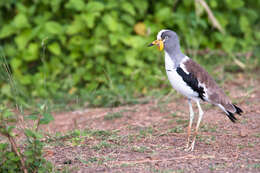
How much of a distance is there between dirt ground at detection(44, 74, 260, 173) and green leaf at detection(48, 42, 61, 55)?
1269 millimetres

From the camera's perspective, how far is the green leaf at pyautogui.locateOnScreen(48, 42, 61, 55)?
717 cm

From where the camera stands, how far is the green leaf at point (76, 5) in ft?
22.7

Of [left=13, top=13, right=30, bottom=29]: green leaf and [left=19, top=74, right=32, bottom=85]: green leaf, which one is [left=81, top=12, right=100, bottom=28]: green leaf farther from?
[left=19, top=74, right=32, bottom=85]: green leaf

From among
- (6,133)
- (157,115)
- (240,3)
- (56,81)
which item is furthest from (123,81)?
(6,133)

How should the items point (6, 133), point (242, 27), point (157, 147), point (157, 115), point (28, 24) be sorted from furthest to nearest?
point (242, 27), point (28, 24), point (157, 115), point (157, 147), point (6, 133)

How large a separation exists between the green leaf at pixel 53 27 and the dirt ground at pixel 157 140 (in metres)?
1.51

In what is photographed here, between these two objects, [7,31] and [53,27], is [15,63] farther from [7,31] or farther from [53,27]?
[53,27]

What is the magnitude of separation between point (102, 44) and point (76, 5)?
785mm

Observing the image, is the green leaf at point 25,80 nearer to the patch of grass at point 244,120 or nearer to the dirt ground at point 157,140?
the dirt ground at point 157,140

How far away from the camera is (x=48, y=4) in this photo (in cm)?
748

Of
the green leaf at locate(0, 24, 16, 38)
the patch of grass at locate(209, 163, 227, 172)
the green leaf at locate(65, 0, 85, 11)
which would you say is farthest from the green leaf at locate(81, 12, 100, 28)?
the patch of grass at locate(209, 163, 227, 172)

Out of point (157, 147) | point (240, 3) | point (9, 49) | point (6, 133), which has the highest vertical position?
point (240, 3)

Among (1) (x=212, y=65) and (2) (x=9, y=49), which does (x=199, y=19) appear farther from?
(2) (x=9, y=49)

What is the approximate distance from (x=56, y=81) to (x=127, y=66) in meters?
1.29
